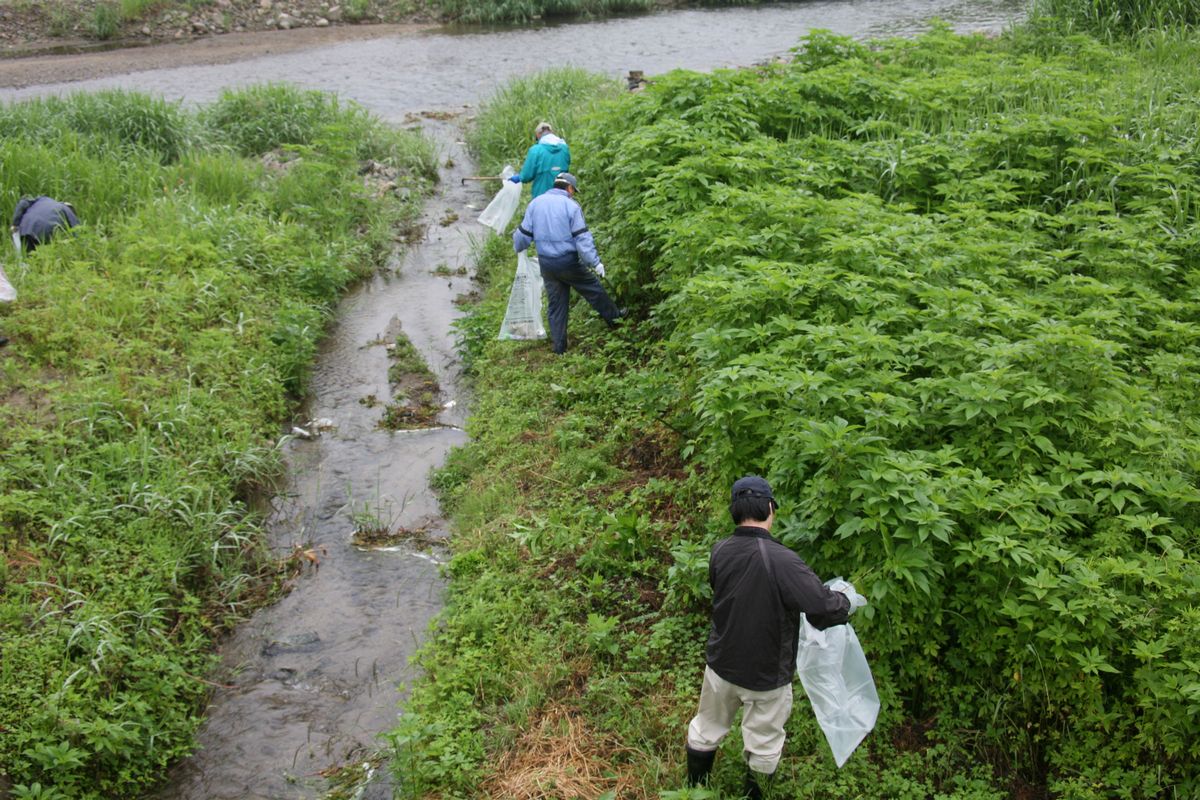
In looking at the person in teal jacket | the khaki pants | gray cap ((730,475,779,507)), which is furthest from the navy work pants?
the khaki pants

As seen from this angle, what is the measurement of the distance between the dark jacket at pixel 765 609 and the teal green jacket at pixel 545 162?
7.04 meters

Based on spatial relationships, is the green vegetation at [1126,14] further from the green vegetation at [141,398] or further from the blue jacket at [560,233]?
the green vegetation at [141,398]

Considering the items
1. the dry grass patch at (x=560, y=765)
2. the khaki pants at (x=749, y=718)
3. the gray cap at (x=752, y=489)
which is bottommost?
the dry grass patch at (x=560, y=765)

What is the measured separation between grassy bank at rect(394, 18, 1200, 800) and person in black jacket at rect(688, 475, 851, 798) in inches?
12.9

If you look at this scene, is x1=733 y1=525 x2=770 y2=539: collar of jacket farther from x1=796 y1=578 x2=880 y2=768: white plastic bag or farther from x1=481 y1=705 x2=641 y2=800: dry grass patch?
x1=481 y1=705 x2=641 y2=800: dry grass patch

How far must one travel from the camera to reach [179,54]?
2119 centimetres

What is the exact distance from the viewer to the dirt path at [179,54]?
19.0m

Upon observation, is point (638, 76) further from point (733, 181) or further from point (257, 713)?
point (257, 713)

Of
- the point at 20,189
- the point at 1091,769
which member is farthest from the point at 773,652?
the point at 20,189

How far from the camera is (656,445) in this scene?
677cm

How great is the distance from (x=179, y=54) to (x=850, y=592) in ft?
72.7

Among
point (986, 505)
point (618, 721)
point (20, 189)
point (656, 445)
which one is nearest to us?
point (986, 505)

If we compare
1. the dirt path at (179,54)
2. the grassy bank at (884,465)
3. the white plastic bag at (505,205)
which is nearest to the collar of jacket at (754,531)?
the grassy bank at (884,465)

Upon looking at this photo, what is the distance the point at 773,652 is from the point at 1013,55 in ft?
34.6
